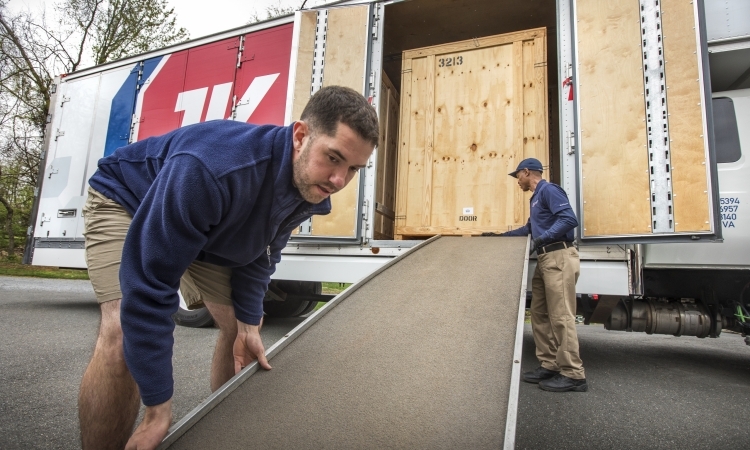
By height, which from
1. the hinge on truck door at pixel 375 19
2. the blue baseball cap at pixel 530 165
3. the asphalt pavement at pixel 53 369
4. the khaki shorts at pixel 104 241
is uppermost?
the hinge on truck door at pixel 375 19

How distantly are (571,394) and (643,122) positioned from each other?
201 centimetres

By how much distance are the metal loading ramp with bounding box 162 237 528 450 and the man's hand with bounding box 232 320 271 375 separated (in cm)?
7

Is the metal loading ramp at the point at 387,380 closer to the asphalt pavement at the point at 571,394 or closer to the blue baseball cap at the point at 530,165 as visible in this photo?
the asphalt pavement at the point at 571,394

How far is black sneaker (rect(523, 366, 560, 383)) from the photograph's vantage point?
3.42 metres

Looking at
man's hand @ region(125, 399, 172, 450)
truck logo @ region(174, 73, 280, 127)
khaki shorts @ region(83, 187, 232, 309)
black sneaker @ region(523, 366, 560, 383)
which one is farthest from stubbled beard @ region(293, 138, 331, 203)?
truck logo @ region(174, 73, 280, 127)

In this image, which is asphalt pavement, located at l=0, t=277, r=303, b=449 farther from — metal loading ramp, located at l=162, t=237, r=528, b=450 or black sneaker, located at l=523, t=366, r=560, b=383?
black sneaker, located at l=523, t=366, r=560, b=383

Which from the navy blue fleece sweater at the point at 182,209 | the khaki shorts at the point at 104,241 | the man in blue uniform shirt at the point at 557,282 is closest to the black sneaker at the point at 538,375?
the man in blue uniform shirt at the point at 557,282

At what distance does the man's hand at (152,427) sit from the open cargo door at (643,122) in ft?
9.65

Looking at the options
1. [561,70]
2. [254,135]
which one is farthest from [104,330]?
[561,70]

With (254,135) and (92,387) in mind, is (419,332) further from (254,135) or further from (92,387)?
(92,387)

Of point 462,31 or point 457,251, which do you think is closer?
point 457,251

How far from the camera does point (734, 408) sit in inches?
115

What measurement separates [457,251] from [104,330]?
2.41 metres

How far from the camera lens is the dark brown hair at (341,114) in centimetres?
147
